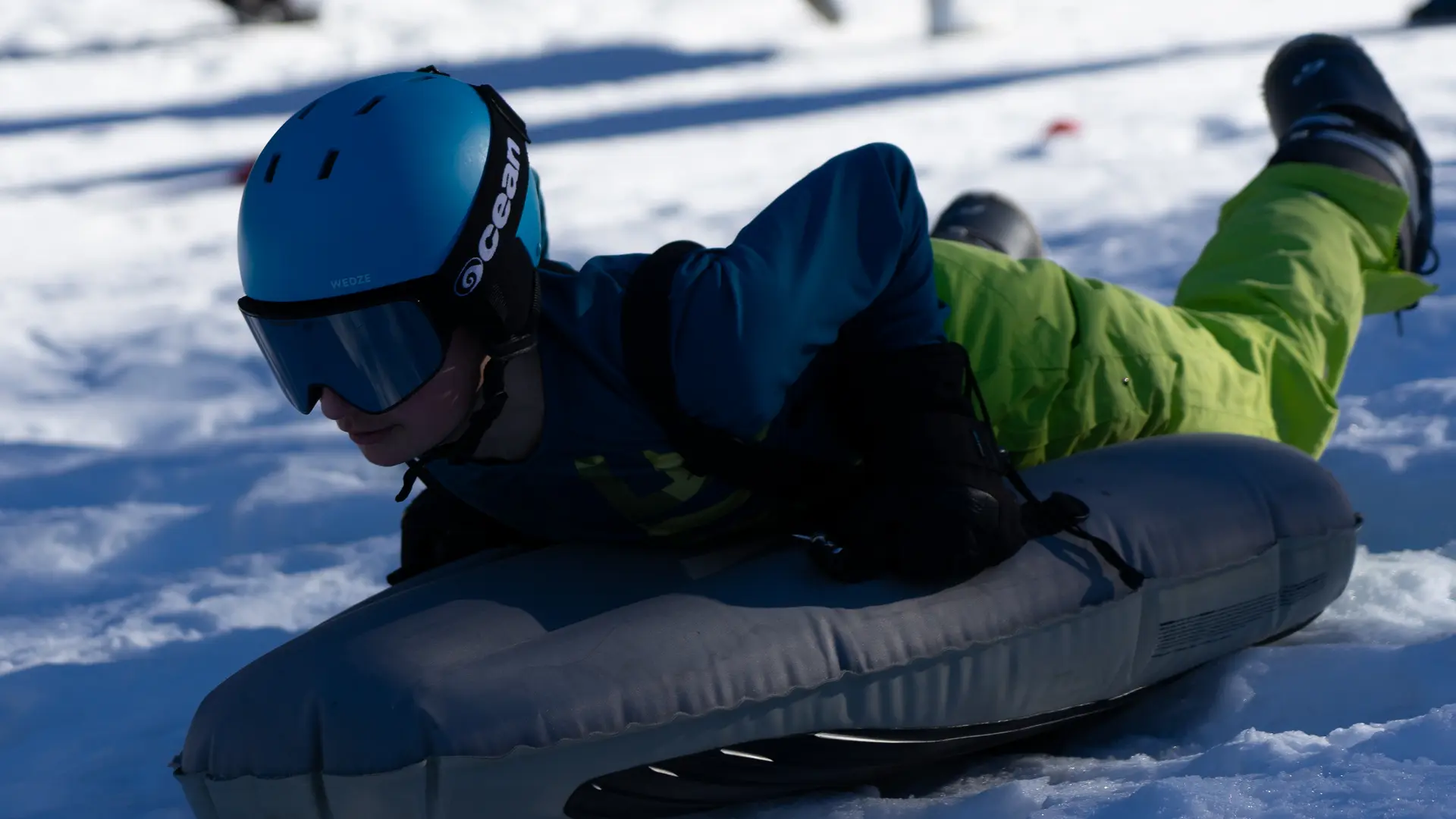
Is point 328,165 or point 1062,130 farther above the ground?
point 328,165

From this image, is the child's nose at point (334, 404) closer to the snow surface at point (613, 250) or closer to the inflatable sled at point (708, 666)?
the inflatable sled at point (708, 666)

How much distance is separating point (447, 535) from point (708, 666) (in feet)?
2.17

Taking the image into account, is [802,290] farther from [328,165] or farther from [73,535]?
[73,535]

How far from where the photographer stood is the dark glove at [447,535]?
2.43 m

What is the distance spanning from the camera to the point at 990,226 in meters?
3.53

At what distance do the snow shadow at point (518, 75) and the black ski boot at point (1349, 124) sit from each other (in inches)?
249

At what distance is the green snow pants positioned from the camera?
257 cm

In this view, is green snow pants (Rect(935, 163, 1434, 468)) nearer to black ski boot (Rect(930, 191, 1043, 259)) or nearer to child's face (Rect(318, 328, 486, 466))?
black ski boot (Rect(930, 191, 1043, 259))

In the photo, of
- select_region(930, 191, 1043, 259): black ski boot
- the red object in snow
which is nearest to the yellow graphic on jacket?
select_region(930, 191, 1043, 259): black ski boot

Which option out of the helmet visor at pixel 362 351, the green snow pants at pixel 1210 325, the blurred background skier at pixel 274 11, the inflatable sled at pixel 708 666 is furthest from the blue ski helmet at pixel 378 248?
the blurred background skier at pixel 274 11

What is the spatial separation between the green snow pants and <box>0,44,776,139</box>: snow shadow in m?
6.70

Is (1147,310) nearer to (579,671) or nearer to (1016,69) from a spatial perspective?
(579,671)

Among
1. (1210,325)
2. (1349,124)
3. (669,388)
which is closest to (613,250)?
(1349,124)

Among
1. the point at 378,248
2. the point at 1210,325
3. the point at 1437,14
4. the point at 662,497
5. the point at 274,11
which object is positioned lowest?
the point at 1437,14
